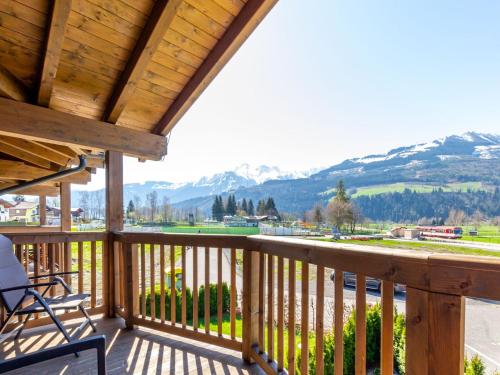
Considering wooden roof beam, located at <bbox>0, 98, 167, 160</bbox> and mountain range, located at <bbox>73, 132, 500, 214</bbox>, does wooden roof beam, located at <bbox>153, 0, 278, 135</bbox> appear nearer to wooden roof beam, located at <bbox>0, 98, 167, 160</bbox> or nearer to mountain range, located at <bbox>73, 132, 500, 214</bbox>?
wooden roof beam, located at <bbox>0, 98, 167, 160</bbox>

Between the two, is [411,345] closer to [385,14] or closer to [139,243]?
[139,243]

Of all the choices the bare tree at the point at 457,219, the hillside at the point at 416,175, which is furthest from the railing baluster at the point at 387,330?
the hillside at the point at 416,175

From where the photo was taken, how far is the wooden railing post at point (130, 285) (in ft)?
9.93

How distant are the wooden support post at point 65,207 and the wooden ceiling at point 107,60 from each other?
3859mm

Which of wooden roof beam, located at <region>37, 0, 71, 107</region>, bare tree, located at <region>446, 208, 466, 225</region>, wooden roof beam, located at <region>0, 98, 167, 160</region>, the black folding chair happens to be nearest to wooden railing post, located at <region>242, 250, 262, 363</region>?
the black folding chair

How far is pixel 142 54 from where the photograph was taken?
9.04 ft

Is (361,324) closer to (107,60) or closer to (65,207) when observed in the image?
(107,60)

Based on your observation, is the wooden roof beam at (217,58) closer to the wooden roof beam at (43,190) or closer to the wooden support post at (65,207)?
the wooden support post at (65,207)

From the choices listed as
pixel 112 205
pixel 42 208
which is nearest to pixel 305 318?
pixel 112 205

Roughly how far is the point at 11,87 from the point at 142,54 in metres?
1.30

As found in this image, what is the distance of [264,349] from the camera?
2.26 metres

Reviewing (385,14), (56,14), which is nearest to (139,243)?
(56,14)

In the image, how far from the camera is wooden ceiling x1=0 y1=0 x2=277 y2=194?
8.14ft

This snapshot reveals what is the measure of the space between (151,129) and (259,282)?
8.76 ft
